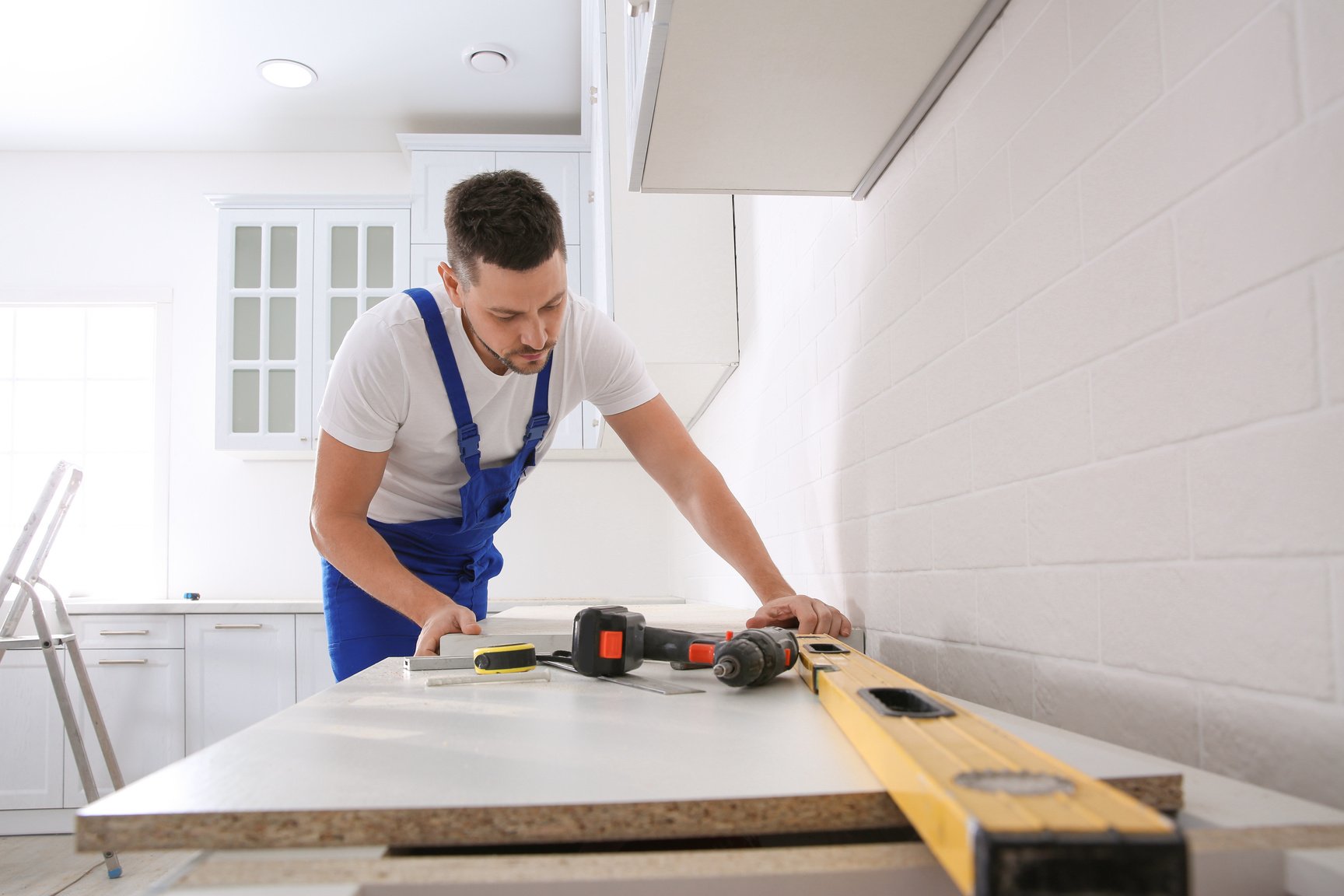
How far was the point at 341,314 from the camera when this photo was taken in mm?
3875

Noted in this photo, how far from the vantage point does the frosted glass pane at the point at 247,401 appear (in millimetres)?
3844

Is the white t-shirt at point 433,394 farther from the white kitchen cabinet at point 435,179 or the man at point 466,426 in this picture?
the white kitchen cabinet at point 435,179

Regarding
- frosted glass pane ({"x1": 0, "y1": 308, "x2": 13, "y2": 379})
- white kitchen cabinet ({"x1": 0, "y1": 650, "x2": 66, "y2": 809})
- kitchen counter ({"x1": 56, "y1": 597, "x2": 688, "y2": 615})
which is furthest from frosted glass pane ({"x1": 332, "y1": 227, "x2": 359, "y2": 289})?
white kitchen cabinet ({"x1": 0, "y1": 650, "x2": 66, "y2": 809})

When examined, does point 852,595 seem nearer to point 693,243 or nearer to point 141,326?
point 693,243

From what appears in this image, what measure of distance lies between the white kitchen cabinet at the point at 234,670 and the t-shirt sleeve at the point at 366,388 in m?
2.24

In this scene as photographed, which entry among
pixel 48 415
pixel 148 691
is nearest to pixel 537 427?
pixel 148 691

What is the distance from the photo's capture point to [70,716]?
10.1 ft

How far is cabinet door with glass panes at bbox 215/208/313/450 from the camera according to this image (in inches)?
150

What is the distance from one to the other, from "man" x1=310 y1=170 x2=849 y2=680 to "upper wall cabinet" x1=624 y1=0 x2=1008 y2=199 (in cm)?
27

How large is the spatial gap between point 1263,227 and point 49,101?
461 cm

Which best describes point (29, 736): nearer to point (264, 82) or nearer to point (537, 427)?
point (264, 82)

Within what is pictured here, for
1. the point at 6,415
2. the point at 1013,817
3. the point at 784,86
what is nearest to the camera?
the point at 1013,817

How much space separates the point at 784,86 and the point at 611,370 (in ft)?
2.42

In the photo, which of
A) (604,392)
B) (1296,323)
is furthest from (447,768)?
(604,392)
